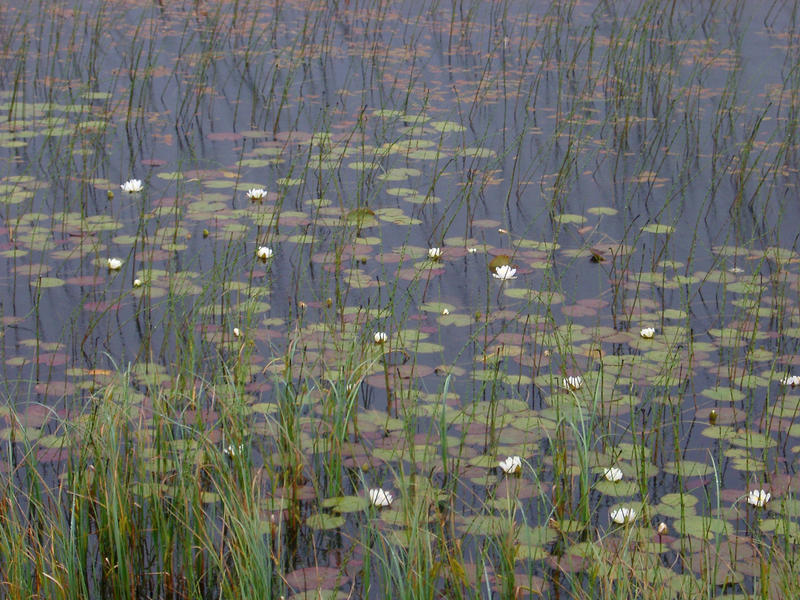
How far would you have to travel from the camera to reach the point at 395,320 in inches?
125

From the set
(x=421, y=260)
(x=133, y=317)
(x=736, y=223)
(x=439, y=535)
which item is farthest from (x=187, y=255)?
(x=736, y=223)

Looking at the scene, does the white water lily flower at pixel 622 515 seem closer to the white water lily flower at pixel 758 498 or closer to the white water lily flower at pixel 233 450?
the white water lily flower at pixel 758 498

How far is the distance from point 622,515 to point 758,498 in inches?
13.7

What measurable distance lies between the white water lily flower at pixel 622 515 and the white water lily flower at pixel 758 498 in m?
0.29

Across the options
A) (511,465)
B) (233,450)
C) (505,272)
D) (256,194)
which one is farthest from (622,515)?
(256,194)

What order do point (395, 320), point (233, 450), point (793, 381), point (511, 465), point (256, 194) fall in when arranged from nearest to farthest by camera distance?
point (233, 450), point (511, 465), point (793, 381), point (395, 320), point (256, 194)

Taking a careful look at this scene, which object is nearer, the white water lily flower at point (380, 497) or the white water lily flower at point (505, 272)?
the white water lily flower at point (380, 497)

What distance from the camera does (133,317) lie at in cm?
343

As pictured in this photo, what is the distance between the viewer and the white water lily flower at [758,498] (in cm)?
245

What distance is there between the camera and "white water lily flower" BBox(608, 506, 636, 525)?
2.34 m

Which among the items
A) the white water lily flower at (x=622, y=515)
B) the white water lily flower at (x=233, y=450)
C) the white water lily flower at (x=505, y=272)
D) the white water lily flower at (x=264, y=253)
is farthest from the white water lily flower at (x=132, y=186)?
the white water lily flower at (x=622, y=515)

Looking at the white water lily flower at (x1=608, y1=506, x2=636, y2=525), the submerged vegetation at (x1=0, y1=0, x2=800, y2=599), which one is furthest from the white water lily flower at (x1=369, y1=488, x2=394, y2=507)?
the white water lily flower at (x1=608, y1=506, x2=636, y2=525)

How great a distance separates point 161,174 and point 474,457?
2586 millimetres

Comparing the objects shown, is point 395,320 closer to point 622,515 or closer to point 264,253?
point 264,253
